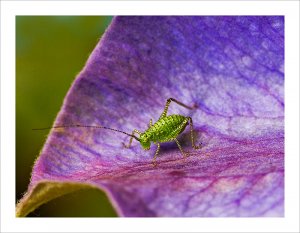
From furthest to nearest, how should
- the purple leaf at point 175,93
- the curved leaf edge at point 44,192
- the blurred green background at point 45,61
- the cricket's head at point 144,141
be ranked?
the blurred green background at point 45,61 < the cricket's head at point 144,141 < the purple leaf at point 175,93 < the curved leaf edge at point 44,192

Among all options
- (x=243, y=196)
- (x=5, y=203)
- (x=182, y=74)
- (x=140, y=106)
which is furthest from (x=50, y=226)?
(x=243, y=196)

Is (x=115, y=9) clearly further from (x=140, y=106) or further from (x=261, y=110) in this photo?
(x=261, y=110)

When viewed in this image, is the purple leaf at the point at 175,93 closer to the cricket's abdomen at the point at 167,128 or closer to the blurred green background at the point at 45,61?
the cricket's abdomen at the point at 167,128

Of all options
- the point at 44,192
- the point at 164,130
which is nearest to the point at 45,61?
the point at 164,130

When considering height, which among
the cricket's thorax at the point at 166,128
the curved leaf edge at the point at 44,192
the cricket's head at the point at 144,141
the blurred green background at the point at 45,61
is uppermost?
the blurred green background at the point at 45,61

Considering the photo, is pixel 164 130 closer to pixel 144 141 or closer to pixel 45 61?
pixel 144 141

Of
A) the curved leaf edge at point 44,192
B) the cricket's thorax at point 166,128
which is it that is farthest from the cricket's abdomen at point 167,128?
the curved leaf edge at point 44,192

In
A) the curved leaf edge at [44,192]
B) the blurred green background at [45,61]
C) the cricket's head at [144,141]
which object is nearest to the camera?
the curved leaf edge at [44,192]
